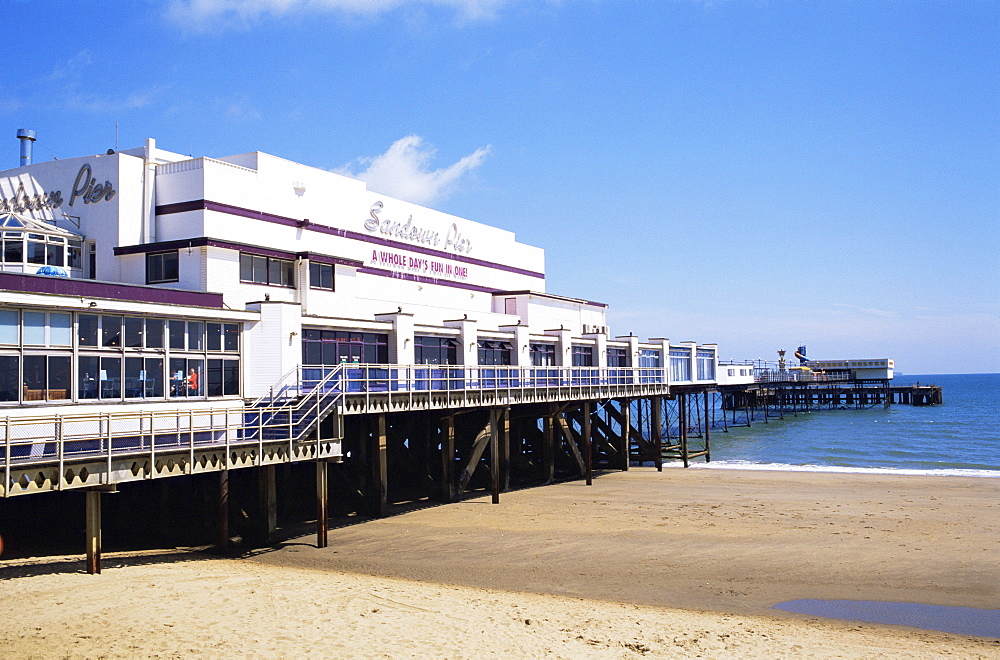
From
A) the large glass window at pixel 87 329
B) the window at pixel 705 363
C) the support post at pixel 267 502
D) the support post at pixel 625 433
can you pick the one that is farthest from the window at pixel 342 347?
the window at pixel 705 363

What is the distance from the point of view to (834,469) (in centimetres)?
4075

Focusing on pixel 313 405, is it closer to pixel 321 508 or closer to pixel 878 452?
pixel 321 508

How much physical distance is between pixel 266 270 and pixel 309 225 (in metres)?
4.26

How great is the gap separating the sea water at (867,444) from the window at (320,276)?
23.0m

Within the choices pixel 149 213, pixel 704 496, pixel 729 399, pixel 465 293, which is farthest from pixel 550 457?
pixel 729 399

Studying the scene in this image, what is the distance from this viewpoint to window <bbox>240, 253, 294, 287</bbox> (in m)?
25.7

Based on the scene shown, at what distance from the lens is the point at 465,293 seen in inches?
1533

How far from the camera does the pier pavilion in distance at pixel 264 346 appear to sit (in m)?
17.5

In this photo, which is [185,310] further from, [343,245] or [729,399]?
[729,399]

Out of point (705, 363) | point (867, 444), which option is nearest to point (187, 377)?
point (705, 363)

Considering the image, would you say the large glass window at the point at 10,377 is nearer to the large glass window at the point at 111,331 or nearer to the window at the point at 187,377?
the large glass window at the point at 111,331

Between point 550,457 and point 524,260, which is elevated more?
point 524,260

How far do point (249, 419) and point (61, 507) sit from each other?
5.51m

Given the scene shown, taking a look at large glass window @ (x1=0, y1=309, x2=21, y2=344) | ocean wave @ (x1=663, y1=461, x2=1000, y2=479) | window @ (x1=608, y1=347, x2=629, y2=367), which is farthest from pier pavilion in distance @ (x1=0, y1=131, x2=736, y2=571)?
ocean wave @ (x1=663, y1=461, x2=1000, y2=479)
